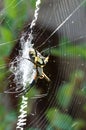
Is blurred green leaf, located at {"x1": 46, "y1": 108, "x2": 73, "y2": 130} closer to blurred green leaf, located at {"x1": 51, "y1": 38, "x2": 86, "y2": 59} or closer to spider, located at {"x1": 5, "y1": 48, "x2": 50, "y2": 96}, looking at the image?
spider, located at {"x1": 5, "y1": 48, "x2": 50, "y2": 96}

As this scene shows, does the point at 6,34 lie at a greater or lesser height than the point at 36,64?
greater

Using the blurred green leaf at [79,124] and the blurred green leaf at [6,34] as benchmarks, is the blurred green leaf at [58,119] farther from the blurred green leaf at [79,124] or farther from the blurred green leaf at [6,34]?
the blurred green leaf at [6,34]

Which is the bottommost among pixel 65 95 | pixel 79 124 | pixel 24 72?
pixel 79 124

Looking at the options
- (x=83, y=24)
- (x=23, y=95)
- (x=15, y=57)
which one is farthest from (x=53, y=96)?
(x=83, y=24)

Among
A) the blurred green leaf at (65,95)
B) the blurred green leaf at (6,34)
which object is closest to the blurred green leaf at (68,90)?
the blurred green leaf at (65,95)

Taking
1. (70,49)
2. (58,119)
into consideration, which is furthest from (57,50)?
(58,119)

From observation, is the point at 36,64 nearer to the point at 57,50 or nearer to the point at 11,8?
the point at 57,50
